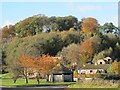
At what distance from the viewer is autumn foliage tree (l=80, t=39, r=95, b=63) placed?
15.1m

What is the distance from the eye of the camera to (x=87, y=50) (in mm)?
15680

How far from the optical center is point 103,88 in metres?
8.24

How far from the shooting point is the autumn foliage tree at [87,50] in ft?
49.6

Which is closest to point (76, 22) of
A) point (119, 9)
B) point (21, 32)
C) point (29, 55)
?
point (21, 32)

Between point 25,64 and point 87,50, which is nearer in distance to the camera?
point 25,64

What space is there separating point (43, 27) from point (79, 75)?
7832 mm

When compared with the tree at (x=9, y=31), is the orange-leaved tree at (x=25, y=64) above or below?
below

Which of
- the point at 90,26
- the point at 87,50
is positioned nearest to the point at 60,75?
the point at 87,50

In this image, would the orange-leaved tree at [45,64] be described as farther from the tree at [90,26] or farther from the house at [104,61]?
the tree at [90,26]

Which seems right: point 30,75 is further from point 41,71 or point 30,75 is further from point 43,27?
point 43,27

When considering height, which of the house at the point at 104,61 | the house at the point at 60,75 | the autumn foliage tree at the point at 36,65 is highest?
the house at the point at 104,61

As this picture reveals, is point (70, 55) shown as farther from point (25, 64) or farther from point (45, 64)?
point (25, 64)

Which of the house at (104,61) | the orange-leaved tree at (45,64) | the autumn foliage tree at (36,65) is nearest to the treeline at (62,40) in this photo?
the house at (104,61)

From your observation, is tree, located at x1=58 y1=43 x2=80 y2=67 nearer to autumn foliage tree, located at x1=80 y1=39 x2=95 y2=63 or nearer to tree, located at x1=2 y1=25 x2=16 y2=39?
autumn foliage tree, located at x1=80 y1=39 x2=95 y2=63
